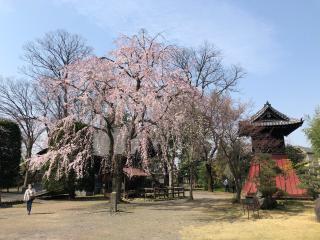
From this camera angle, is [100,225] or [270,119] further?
[270,119]

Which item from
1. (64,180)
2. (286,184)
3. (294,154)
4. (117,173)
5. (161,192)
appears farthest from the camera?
(294,154)

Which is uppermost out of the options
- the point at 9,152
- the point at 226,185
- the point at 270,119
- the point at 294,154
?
the point at 270,119

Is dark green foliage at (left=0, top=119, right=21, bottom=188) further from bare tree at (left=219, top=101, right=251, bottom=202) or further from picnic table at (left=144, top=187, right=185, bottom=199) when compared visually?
bare tree at (left=219, top=101, right=251, bottom=202)

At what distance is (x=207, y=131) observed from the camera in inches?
980

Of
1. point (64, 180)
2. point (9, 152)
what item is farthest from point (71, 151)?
point (9, 152)

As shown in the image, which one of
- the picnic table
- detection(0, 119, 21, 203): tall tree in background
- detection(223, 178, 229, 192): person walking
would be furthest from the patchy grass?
detection(223, 178, 229, 192): person walking

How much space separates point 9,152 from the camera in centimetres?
2880

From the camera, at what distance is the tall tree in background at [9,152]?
2825cm

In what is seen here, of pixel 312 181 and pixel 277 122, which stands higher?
pixel 277 122

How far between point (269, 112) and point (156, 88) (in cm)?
961

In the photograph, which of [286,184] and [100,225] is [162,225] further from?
[286,184]

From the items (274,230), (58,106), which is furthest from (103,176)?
(274,230)

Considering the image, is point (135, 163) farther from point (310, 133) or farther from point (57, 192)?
point (310, 133)

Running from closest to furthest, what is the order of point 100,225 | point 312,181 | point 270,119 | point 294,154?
point 100,225
point 312,181
point 270,119
point 294,154
